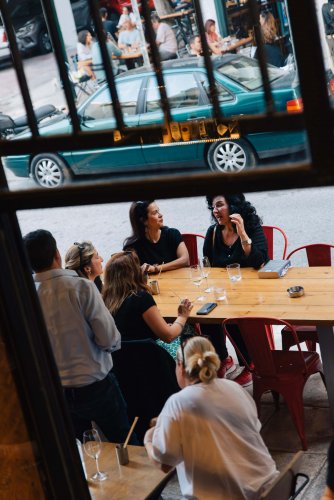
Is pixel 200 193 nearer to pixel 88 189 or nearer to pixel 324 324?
pixel 88 189

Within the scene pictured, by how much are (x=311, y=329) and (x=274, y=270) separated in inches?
18.5

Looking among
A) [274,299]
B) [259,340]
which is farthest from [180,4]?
[274,299]

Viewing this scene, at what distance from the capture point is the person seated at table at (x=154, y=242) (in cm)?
628

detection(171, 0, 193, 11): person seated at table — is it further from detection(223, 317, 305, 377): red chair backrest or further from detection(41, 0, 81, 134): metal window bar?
detection(223, 317, 305, 377): red chair backrest

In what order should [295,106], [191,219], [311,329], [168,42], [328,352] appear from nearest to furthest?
1. [295,106]
2. [168,42]
3. [328,352]
4. [311,329]
5. [191,219]

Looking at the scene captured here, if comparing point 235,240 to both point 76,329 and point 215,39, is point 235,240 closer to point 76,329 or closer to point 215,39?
point 76,329

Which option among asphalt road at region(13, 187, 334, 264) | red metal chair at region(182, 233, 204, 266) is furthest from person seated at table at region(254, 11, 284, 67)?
asphalt road at region(13, 187, 334, 264)

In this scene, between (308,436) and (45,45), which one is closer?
(45,45)

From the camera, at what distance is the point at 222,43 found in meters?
2.38

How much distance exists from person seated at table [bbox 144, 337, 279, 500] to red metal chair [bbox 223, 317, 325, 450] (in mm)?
1269

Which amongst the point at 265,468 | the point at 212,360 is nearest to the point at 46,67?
the point at 212,360

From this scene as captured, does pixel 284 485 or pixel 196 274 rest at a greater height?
pixel 196 274

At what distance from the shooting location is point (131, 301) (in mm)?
5090

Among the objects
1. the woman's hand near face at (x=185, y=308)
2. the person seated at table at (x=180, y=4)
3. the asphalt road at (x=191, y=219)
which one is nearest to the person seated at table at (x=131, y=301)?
the woman's hand near face at (x=185, y=308)
